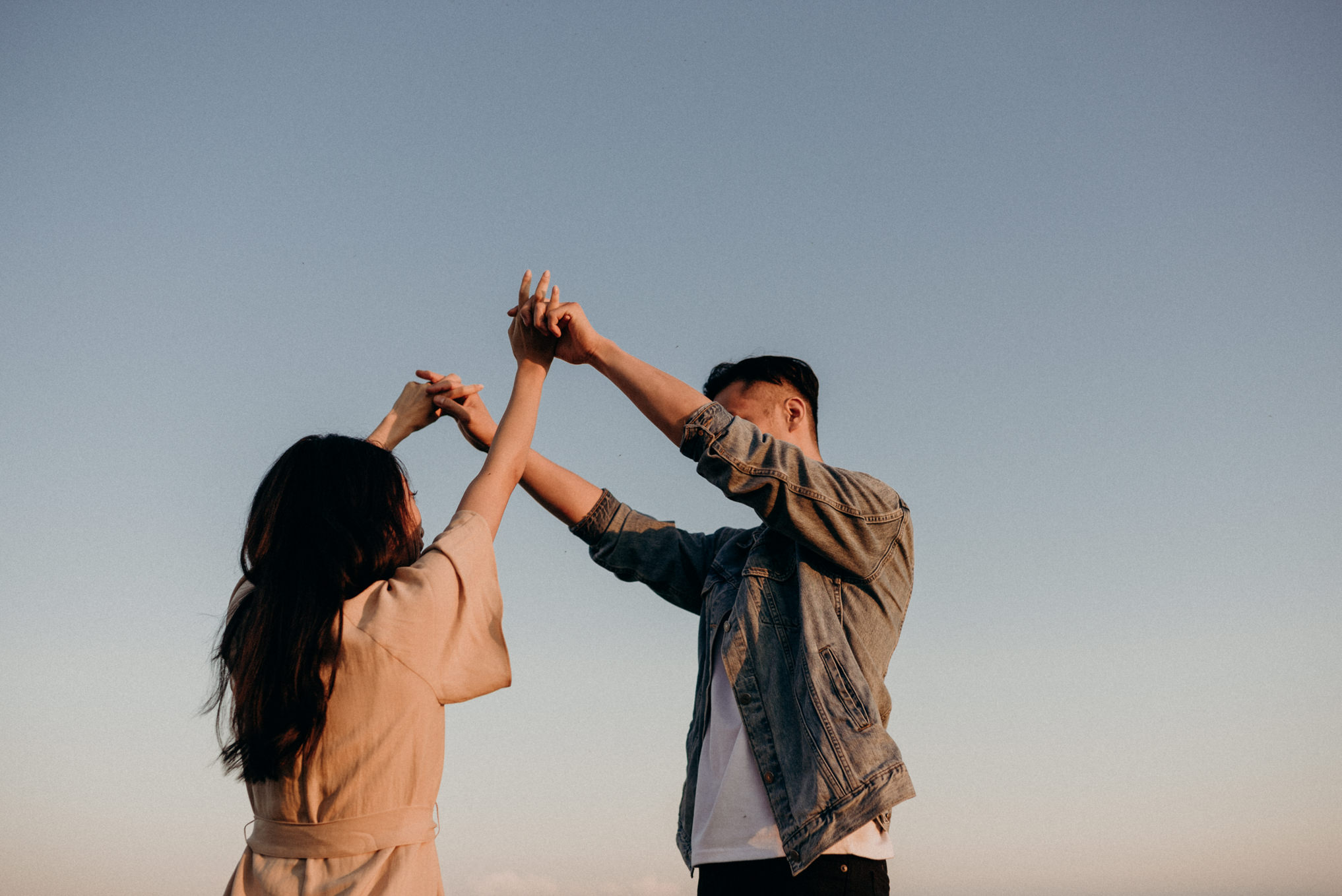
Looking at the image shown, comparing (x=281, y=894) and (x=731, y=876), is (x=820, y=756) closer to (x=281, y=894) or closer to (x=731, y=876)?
(x=731, y=876)

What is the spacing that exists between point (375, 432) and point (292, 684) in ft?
4.32

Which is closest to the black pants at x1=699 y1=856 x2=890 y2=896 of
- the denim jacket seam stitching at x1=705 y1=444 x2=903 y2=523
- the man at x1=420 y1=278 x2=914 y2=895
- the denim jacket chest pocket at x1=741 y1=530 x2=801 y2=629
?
the man at x1=420 y1=278 x2=914 y2=895

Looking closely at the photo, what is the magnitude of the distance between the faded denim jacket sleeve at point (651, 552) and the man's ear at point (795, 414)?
0.48 meters

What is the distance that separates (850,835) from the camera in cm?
294

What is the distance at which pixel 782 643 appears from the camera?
10.9 feet

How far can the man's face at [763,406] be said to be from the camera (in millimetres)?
3844

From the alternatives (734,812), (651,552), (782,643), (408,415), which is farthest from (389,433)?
(734,812)

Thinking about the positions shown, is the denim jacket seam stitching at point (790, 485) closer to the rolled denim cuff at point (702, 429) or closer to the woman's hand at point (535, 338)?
the rolled denim cuff at point (702, 429)

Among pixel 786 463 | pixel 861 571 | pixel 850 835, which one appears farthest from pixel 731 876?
pixel 786 463

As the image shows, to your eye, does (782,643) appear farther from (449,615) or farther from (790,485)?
(449,615)

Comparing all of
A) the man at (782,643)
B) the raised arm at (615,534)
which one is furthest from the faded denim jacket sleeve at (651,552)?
the man at (782,643)

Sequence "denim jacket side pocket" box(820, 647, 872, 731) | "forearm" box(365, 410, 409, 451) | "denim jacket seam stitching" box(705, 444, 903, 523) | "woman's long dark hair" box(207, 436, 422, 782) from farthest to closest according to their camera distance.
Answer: "forearm" box(365, 410, 409, 451) < "denim jacket seam stitching" box(705, 444, 903, 523) < "denim jacket side pocket" box(820, 647, 872, 731) < "woman's long dark hair" box(207, 436, 422, 782)

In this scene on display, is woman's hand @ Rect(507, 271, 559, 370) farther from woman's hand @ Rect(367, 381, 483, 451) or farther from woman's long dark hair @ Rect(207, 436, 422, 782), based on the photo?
woman's long dark hair @ Rect(207, 436, 422, 782)

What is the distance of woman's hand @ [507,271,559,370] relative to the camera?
12.2 feet
